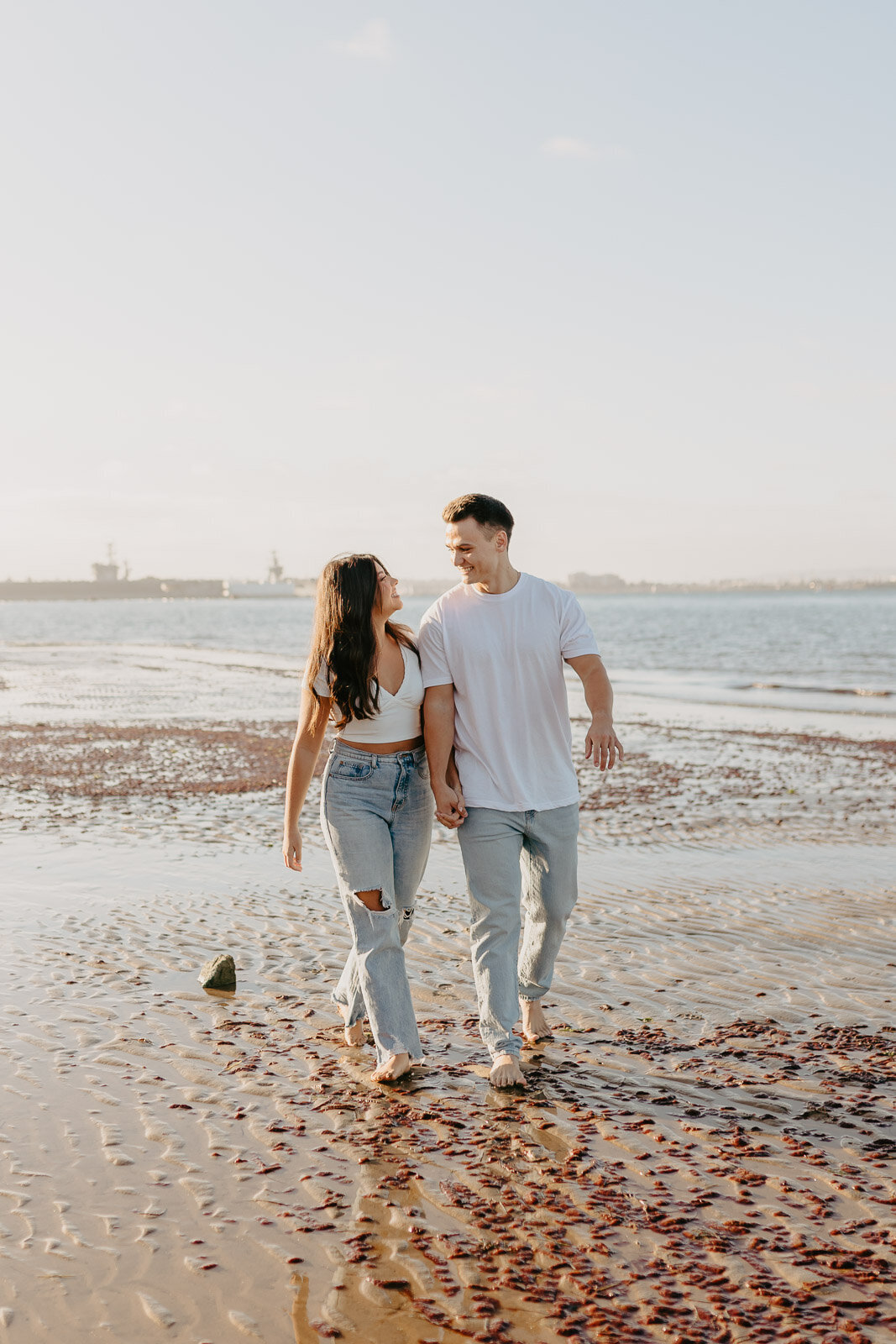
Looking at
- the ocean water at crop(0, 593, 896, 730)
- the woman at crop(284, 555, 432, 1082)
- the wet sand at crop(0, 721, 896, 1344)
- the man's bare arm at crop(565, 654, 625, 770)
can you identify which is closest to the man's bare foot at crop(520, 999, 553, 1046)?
the wet sand at crop(0, 721, 896, 1344)

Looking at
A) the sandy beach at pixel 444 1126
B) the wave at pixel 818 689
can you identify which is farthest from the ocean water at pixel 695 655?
the sandy beach at pixel 444 1126

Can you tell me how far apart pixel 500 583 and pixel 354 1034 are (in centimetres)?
225

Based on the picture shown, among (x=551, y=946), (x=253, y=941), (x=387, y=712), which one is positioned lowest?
(x=253, y=941)

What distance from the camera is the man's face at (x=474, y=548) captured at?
4621 mm

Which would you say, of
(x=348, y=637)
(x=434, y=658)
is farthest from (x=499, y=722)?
(x=348, y=637)

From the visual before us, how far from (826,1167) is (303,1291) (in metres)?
1.95

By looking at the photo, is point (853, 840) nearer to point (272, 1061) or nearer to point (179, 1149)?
point (272, 1061)

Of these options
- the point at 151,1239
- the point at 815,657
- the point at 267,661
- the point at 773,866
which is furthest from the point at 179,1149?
the point at 815,657

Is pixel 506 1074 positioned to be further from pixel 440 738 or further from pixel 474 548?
pixel 474 548

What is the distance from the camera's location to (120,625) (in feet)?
309

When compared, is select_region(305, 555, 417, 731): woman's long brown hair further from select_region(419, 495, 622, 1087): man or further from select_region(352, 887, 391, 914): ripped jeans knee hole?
select_region(352, 887, 391, 914): ripped jeans knee hole

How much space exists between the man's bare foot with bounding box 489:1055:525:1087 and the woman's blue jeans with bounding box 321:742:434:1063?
1.23 feet

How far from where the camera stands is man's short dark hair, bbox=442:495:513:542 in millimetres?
4637

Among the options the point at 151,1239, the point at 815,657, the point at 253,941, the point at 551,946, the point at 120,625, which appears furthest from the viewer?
the point at 120,625
